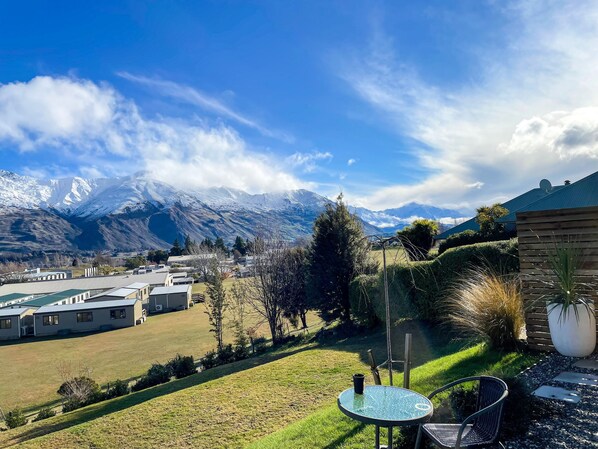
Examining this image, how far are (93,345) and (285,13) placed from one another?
24.0 meters

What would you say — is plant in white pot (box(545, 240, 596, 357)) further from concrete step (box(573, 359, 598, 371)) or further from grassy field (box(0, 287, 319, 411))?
grassy field (box(0, 287, 319, 411))

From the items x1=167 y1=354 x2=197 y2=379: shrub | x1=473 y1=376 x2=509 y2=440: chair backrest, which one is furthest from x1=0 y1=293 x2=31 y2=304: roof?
x1=473 y1=376 x2=509 y2=440: chair backrest

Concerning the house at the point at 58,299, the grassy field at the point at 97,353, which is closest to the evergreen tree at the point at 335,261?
the grassy field at the point at 97,353

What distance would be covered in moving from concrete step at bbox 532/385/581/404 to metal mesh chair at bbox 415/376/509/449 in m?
1.11

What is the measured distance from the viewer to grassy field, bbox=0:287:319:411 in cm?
1571

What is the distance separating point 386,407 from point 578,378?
266 cm

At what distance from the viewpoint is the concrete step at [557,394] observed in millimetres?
3607

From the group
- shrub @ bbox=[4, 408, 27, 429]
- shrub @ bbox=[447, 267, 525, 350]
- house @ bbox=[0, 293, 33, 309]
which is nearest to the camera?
Answer: shrub @ bbox=[447, 267, 525, 350]

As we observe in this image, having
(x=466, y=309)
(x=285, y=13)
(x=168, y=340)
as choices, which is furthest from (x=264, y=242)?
(x=466, y=309)

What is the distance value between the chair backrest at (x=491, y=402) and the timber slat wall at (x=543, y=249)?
2.59 metres

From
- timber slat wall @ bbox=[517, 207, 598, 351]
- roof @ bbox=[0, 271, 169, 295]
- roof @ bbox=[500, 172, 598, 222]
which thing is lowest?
roof @ bbox=[0, 271, 169, 295]

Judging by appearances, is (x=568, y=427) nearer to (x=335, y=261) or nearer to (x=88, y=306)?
(x=335, y=261)

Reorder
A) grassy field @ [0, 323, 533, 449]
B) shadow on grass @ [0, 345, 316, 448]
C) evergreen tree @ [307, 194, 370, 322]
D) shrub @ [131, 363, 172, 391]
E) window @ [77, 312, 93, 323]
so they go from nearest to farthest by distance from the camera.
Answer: grassy field @ [0, 323, 533, 449], shadow on grass @ [0, 345, 316, 448], shrub @ [131, 363, 172, 391], evergreen tree @ [307, 194, 370, 322], window @ [77, 312, 93, 323]

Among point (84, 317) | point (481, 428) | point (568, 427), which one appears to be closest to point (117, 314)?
point (84, 317)
